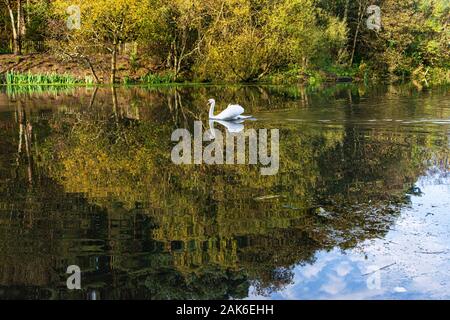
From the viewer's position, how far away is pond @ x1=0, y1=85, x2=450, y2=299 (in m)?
5.54

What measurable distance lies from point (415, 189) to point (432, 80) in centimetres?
3608

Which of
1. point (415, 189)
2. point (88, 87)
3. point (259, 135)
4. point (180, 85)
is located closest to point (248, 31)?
point (180, 85)

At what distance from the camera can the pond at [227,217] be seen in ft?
18.2

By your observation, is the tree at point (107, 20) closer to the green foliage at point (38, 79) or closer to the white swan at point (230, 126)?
the green foliage at point (38, 79)

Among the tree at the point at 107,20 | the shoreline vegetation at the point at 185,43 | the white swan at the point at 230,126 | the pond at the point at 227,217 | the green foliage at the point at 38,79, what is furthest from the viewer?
the green foliage at the point at 38,79

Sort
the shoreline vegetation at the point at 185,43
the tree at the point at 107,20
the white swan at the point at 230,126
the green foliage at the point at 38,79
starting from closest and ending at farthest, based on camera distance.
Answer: the white swan at the point at 230,126
the tree at the point at 107,20
the shoreline vegetation at the point at 185,43
the green foliage at the point at 38,79

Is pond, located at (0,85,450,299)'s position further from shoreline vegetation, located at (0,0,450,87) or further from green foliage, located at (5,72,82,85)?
shoreline vegetation, located at (0,0,450,87)

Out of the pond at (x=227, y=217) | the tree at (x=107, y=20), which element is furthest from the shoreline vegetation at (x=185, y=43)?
the pond at (x=227, y=217)

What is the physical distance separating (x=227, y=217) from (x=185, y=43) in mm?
31966

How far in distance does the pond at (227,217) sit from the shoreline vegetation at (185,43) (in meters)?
21.5

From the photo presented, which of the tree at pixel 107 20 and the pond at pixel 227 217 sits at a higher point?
the tree at pixel 107 20

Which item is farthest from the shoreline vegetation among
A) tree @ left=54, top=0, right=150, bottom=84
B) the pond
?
the pond

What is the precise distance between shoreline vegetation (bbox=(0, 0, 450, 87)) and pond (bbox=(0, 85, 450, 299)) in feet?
70.4
